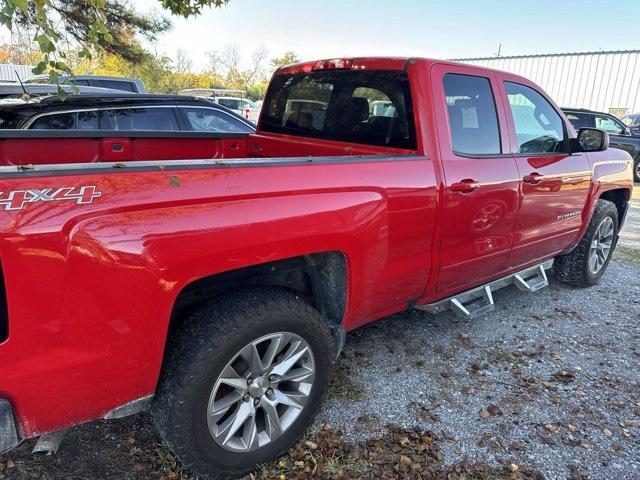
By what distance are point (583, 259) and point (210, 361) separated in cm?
405

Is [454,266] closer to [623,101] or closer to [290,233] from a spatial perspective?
[290,233]

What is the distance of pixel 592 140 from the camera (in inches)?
160

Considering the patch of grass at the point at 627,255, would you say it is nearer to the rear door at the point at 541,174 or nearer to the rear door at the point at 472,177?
the rear door at the point at 541,174

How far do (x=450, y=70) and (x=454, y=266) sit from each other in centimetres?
123

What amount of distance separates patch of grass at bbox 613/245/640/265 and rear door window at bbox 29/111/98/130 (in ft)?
20.9

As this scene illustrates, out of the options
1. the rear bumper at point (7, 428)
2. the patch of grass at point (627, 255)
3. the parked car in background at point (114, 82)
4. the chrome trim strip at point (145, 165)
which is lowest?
the patch of grass at point (627, 255)

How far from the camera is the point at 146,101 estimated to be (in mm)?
5605

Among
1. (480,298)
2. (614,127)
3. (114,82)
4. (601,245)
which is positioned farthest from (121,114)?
A: (614,127)

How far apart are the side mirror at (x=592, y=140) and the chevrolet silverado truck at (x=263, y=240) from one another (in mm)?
18

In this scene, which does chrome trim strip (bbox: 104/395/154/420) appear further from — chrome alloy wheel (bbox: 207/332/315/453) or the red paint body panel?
chrome alloy wheel (bbox: 207/332/315/453)

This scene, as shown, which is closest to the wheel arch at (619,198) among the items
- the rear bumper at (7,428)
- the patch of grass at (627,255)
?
the patch of grass at (627,255)

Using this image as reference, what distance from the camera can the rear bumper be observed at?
1599 millimetres

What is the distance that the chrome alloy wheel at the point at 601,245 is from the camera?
4.84m

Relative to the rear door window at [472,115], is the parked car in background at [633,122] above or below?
below
